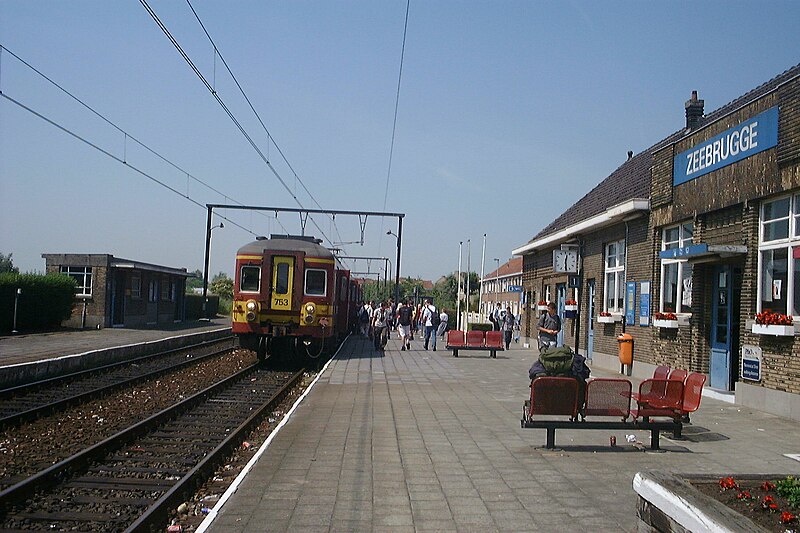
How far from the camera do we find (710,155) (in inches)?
567

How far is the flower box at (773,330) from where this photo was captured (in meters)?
11.3

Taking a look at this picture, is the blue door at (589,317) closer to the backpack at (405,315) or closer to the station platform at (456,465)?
the backpack at (405,315)

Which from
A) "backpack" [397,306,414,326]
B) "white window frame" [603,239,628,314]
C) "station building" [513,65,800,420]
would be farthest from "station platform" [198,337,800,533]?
"backpack" [397,306,414,326]

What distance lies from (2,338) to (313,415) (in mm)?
20380

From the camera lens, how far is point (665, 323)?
1573cm

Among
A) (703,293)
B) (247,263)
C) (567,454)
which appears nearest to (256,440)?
(567,454)

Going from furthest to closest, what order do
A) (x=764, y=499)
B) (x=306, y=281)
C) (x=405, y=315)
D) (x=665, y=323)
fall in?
(x=405, y=315) → (x=306, y=281) → (x=665, y=323) → (x=764, y=499)

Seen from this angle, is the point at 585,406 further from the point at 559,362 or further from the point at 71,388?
the point at 71,388

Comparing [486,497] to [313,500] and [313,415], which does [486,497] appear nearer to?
[313,500]

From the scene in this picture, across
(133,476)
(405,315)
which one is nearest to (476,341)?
(405,315)

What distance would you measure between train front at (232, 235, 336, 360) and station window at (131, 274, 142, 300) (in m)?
21.6

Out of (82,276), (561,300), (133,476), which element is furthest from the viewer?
(82,276)

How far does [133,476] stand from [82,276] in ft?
104

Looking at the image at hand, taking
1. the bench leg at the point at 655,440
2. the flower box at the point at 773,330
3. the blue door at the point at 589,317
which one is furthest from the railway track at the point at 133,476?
the blue door at the point at 589,317
